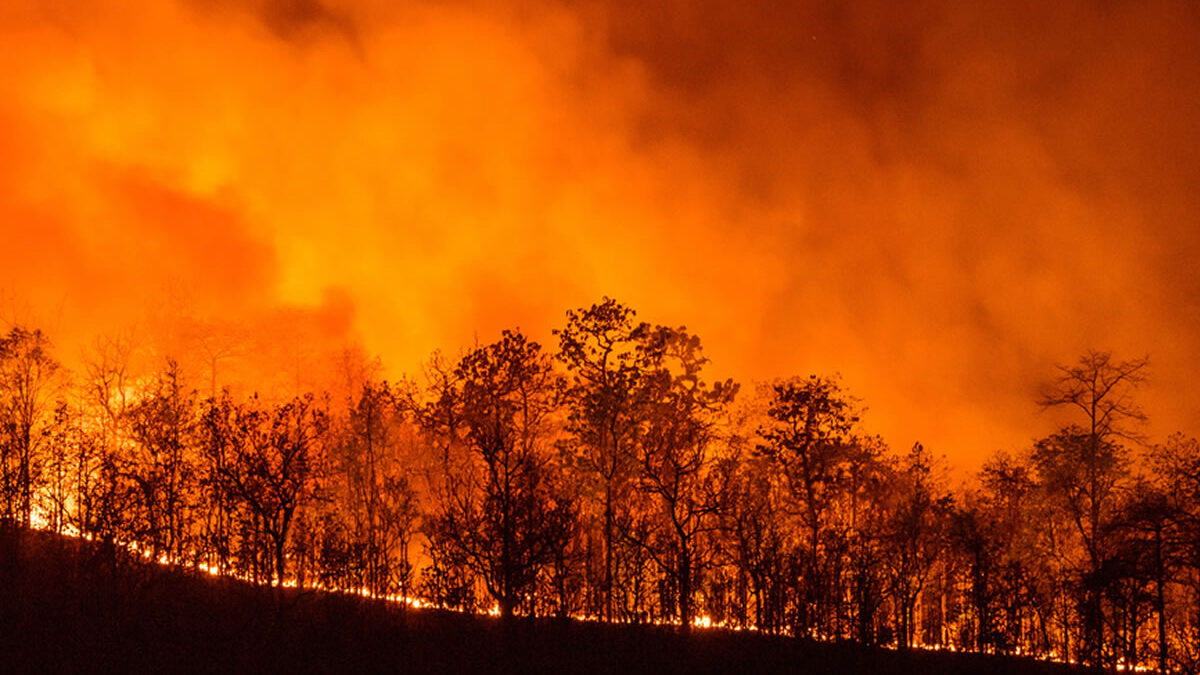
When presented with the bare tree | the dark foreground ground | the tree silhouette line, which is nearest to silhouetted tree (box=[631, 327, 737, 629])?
the tree silhouette line

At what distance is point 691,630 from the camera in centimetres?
3569

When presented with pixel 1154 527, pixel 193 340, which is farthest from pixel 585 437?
pixel 193 340

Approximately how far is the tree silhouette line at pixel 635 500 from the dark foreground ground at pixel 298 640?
195 cm

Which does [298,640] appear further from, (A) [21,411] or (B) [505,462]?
(A) [21,411]

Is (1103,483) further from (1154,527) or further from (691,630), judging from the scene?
(691,630)

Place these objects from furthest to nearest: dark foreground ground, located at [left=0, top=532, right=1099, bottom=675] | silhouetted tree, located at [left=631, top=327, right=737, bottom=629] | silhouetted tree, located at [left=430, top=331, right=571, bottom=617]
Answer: silhouetted tree, located at [left=631, top=327, right=737, bottom=629], silhouetted tree, located at [left=430, top=331, right=571, bottom=617], dark foreground ground, located at [left=0, top=532, right=1099, bottom=675]

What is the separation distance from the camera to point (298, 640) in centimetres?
2417

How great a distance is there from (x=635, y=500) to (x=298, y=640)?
24.0m

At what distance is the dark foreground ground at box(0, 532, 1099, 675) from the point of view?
20875 mm

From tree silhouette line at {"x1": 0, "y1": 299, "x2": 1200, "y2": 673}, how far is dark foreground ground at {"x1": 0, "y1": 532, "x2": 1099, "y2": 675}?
1954 mm

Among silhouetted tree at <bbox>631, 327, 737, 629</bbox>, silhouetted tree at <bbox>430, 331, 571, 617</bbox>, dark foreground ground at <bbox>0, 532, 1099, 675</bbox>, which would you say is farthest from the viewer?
silhouetted tree at <bbox>631, 327, 737, 629</bbox>

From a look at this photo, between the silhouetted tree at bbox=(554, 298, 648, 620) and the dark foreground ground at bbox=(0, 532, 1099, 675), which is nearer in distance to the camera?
the dark foreground ground at bbox=(0, 532, 1099, 675)

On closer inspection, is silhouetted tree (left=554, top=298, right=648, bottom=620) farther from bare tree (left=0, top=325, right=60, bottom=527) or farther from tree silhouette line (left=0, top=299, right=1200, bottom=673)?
bare tree (left=0, top=325, right=60, bottom=527)

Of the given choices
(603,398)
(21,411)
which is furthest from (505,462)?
(21,411)
